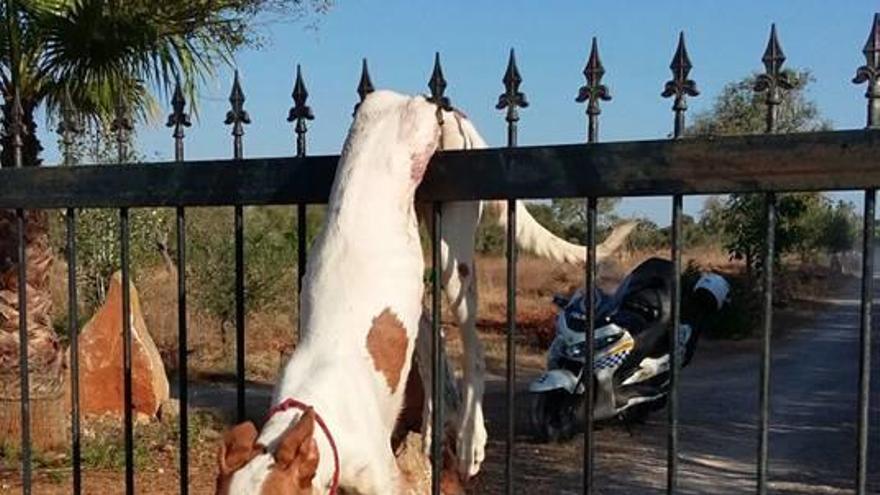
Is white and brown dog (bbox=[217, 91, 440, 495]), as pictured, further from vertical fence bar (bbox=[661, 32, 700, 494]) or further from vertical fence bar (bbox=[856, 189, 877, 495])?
vertical fence bar (bbox=[856, 189, 877, 495])

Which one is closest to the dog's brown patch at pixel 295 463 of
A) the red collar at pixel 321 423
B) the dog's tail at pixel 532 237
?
the red collar at pixel 321 423

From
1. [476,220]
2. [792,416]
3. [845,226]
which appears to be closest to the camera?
[476,220]

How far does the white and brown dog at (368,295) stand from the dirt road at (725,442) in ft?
16.8

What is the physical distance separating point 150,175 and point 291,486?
A: 1430 millimetres

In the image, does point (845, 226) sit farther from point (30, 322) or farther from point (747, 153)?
point (747, 153)

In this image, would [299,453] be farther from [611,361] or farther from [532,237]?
[611,361]

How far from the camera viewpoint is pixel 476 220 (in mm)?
3428

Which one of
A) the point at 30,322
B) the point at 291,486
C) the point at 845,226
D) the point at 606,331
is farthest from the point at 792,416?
the point at 845,226

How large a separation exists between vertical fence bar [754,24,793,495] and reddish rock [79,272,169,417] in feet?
24.0

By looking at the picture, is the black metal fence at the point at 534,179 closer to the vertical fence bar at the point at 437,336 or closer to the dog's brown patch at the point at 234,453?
the vertical fence bar at the point at 437,336

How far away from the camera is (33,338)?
7.12m

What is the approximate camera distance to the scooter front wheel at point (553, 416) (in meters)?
9.19

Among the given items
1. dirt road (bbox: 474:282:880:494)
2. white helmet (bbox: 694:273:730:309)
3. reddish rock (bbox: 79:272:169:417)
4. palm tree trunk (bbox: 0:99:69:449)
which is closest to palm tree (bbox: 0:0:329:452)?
palm tree trunk (bbox: 0:99:69:449)

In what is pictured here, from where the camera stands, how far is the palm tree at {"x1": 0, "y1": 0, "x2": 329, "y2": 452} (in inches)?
260
